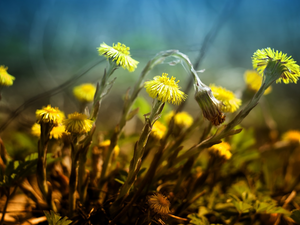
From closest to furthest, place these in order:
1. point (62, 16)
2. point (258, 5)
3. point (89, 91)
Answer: point (89, 91), point (62, 16), point (258, 5)

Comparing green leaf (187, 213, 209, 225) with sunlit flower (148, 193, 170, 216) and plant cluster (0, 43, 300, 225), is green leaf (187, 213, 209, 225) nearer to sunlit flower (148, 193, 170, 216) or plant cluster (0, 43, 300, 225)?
plant cluster (0, 43, 300, 225)

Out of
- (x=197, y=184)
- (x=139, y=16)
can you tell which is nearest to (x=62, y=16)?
(x=139, y=16)

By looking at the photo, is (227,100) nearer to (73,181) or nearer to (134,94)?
(134,94)

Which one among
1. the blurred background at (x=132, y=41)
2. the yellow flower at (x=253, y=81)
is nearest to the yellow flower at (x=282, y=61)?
the yellow flower at (x=253, y=81)

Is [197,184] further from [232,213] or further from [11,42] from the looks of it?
[11,42]

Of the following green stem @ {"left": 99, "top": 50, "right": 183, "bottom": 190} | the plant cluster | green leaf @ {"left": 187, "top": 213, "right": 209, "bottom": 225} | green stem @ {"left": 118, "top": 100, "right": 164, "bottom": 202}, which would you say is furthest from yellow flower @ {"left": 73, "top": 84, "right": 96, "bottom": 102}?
green leaf @ {"left": 187, "top": 213, "right": 209, "bottom": 225}

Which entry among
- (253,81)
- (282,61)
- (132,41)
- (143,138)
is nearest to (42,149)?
(143,138)
